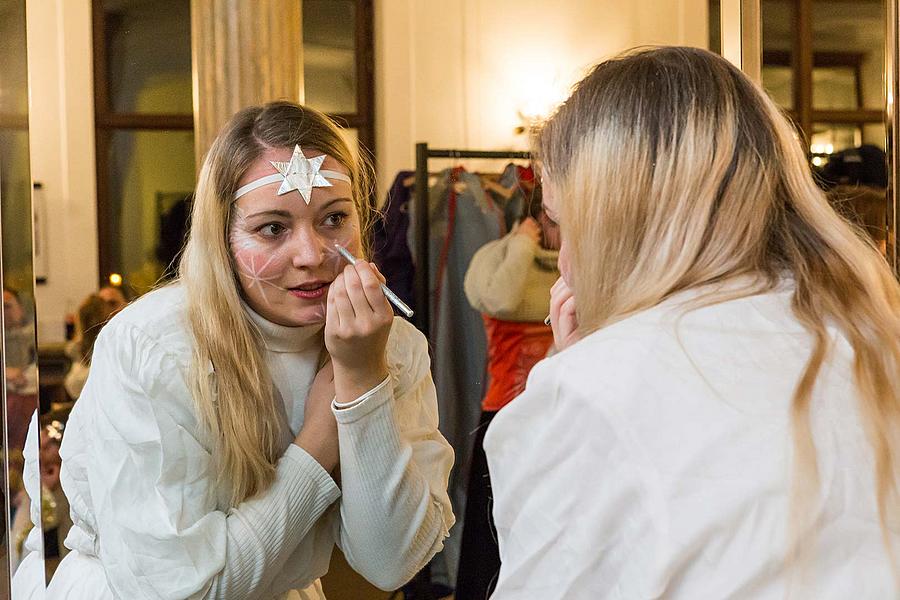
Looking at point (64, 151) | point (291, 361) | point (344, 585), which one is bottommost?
point (344, 585)

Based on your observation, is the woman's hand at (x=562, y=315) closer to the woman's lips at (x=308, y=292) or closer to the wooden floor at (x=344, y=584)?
the woman's lips at (x=308, y=292)

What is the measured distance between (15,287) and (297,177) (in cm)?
26

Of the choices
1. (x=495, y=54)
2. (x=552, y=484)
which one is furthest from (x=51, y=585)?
(x=495, y=54)

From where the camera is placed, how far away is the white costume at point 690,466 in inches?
20.1

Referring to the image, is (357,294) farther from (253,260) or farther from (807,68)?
(807,68)

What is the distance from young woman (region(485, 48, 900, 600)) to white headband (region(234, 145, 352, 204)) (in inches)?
11.5

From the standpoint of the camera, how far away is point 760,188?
0.61 metres

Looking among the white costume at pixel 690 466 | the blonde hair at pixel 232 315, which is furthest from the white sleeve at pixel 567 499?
the blonde hair at pixel 232 315

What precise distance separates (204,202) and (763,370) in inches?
21.7

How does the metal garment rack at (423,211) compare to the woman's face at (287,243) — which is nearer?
the woman's face at (287,243)

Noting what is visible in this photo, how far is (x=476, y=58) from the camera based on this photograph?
1.47 metres

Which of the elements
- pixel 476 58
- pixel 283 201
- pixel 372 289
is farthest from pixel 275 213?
pixel 476 58

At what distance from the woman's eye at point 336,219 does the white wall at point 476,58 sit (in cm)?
49

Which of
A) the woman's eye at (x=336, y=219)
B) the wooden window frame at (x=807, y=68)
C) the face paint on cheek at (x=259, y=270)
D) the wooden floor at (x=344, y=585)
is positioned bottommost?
the wooden floor at (x=344, y=585)
